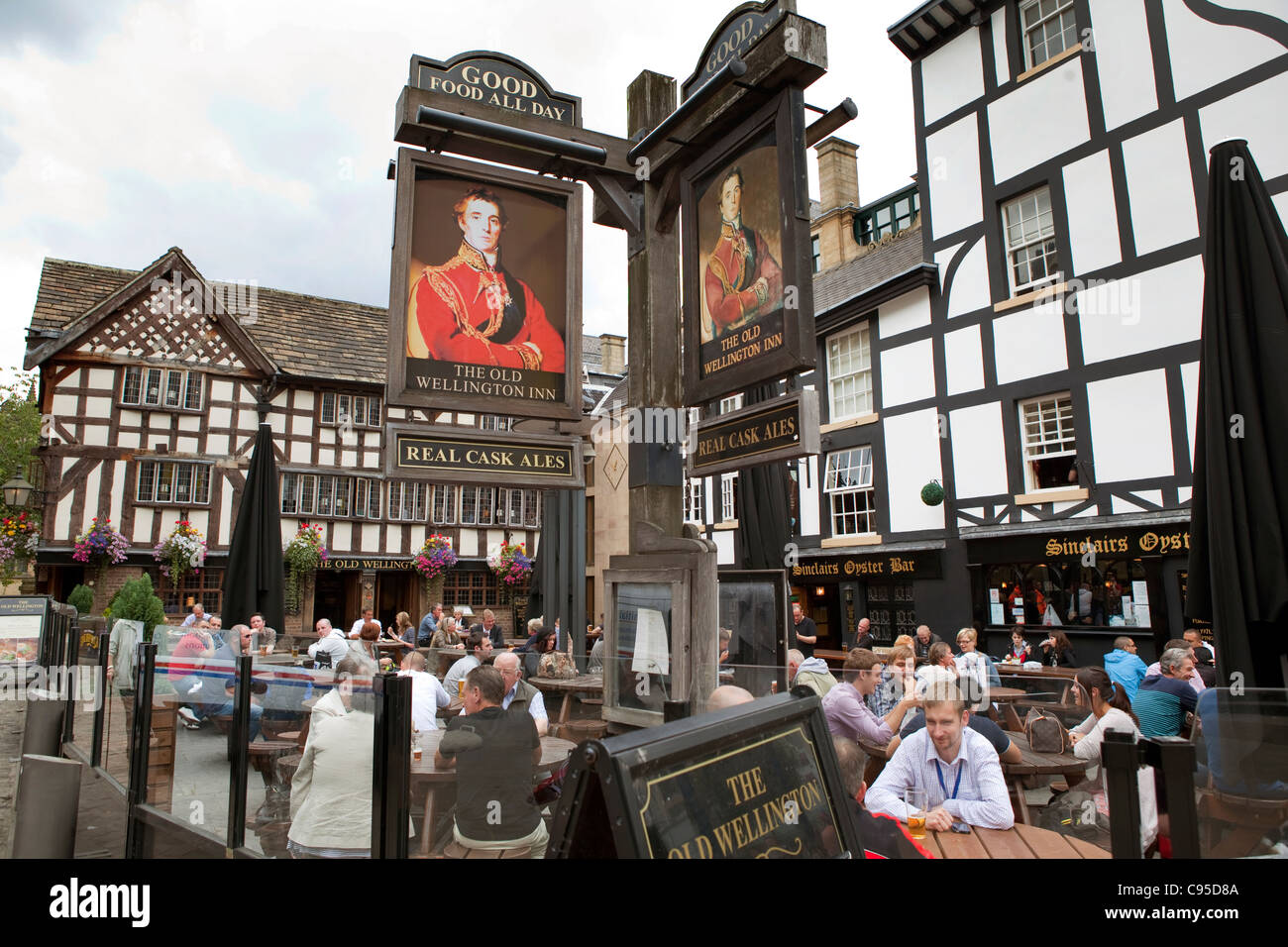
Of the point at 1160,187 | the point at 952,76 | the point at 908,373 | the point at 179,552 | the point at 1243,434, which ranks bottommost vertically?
the point at 1243,434

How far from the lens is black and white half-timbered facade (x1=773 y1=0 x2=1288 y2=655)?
12.2 meters

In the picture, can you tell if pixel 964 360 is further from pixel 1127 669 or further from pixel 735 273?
pixel 735 273

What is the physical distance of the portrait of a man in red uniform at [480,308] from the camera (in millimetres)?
4363

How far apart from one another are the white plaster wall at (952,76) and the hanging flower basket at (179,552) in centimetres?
2241

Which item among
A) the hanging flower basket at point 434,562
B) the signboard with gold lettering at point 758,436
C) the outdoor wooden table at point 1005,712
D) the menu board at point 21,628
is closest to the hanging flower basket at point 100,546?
the hanging flower basket at point 434,562

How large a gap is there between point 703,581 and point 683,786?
6.71 ft

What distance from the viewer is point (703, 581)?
3.97 meters

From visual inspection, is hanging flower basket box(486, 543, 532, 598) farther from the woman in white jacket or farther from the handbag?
the woman in white jacket

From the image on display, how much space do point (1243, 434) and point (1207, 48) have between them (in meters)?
11.4

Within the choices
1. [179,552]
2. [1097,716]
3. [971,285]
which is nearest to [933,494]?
[971,285]

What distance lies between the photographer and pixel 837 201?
862 inches

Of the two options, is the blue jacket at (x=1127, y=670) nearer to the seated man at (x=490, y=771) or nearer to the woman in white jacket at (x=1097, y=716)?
the woman in white jacket at (x=1097, y=716)

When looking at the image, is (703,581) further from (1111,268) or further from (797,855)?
(1111,268)

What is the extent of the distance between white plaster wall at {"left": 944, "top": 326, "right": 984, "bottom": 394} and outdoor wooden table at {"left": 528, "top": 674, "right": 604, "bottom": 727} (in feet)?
36.9
